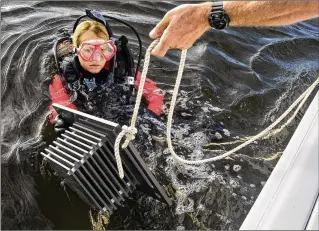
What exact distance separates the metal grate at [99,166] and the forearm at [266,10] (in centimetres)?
73

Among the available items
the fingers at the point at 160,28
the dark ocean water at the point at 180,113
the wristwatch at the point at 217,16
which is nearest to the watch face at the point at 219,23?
the wristwatch at the point at 217,16

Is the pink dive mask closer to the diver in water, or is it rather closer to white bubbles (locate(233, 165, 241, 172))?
the diver in water

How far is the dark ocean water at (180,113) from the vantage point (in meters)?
2.04

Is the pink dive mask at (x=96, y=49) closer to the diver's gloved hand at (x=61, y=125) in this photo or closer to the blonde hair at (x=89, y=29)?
the blonde hair at (x=89, y=29)

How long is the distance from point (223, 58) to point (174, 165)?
4.95 ft

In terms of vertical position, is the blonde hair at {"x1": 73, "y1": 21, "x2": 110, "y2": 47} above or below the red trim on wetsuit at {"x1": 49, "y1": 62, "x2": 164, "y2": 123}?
above

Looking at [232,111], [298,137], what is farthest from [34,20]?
[298,137]

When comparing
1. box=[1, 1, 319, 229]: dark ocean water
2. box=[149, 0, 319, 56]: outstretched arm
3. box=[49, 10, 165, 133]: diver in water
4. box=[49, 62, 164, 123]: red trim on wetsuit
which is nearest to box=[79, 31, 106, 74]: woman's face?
box=[49, 10, 165, 133]: diver in water

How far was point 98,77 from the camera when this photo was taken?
8.96ft

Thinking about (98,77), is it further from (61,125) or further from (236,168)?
(236,168)

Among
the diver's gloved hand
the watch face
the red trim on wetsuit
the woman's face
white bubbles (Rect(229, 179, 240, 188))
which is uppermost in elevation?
the watch face

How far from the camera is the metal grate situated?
1.75 meters

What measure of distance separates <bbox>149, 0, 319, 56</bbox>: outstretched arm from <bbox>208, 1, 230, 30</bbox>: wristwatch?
0.06 feet

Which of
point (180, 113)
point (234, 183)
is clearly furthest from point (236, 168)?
point (180, 113)
